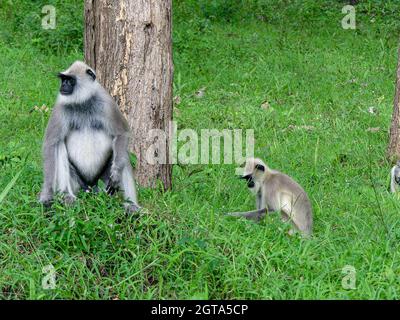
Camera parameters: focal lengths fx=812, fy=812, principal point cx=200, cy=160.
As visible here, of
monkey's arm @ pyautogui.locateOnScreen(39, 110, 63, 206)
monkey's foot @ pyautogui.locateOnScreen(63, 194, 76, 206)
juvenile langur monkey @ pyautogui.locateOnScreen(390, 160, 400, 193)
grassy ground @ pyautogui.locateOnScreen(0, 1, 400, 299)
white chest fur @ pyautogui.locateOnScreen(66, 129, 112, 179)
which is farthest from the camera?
juvenile langur monkey @ pyautogui.locateOnScreen(390, 160, 400, 193)

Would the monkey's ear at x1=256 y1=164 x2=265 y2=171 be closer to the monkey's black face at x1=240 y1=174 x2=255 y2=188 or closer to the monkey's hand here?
the monkey's black face at x1=240 y1=174 x2=255 y2=188

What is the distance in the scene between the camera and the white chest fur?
5.63 meters

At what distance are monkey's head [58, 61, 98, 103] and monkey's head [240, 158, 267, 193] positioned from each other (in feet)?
5.49

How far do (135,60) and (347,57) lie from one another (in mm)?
5526

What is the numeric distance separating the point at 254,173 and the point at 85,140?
65.3 inches

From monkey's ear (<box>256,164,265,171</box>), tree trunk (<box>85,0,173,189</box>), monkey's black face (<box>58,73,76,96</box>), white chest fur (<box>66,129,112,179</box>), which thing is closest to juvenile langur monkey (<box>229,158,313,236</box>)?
monkey's ear (<box>256,164,265,171</box>)

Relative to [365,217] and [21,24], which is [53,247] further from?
[21,24]

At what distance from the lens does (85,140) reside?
18.5ft

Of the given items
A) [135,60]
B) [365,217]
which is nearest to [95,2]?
[135,60]

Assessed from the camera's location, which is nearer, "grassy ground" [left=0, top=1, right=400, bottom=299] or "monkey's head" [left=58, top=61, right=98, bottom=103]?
"grassy ground" [left=0, top=1, right=400, bottom=299]

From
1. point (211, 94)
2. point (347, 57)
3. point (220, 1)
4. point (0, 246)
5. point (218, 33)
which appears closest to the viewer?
point (0, 246)

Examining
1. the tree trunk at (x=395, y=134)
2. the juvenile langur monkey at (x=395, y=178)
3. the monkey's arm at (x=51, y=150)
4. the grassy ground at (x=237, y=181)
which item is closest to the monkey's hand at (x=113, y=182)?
the grassy ground at (x=237, y=181)

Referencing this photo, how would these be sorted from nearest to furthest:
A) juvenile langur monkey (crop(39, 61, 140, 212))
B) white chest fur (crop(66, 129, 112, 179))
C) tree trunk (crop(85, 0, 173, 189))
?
juvenile langur monkey (crop(39, 61, 140, 212)) → white chest fur (crop(66, 129, 112, 179)) → tree trunk (crop(85, 0, 173, 189))

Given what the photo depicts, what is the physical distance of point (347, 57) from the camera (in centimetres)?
1114
